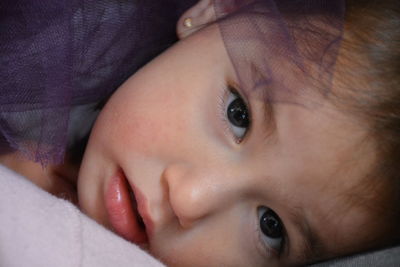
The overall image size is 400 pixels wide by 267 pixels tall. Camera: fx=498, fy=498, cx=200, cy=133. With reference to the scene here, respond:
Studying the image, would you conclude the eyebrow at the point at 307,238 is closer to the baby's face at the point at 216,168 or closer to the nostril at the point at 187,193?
the baby's face at the point at 216,168

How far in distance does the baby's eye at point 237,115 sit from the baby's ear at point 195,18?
0.16m

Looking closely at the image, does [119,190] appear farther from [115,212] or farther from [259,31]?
[259,31]

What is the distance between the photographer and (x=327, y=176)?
747 mm

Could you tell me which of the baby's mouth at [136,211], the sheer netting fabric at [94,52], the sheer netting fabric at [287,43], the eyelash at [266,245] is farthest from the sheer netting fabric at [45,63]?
the eyelash at [266,245]

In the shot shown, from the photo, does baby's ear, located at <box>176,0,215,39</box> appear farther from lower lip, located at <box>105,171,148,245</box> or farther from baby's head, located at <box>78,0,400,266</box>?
lower lip, located at <box>105,171,148,245</box>

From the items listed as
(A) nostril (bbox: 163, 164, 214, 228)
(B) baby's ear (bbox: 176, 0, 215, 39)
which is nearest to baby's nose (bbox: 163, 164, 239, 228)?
(A) nostril (bbox: 163, 164, 214, 228)

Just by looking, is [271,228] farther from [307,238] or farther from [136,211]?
[136,211]

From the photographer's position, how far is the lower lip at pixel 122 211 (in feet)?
2.66

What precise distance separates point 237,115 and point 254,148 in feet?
0.24

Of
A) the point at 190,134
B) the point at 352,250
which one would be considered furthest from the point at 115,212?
the point at 352,250

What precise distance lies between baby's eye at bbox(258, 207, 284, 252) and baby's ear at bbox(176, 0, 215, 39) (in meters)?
0.35

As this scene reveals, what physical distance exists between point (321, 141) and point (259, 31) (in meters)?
0.18

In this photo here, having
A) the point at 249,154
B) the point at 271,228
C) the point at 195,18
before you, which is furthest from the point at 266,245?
the point at 195,18

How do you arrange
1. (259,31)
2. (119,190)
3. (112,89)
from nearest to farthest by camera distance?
(259,31), (119,190), (112,89)
